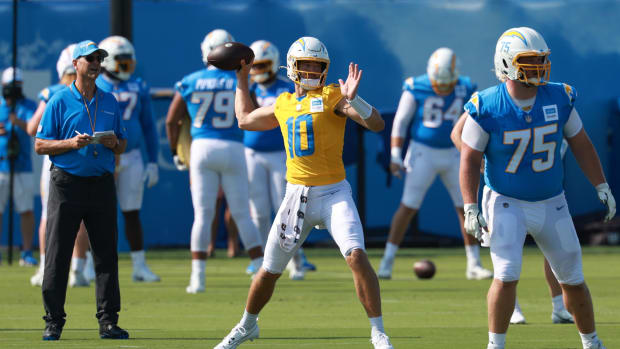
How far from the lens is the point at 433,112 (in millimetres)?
12430

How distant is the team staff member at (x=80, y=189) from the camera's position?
26.1 ft

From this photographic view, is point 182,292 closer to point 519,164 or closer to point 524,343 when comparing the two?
point 524,343

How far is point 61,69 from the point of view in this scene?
10867 mm

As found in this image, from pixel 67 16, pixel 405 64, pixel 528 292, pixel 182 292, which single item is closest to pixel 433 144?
pixel 528 292

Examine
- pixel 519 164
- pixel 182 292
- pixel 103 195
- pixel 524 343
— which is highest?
pixel 519 164

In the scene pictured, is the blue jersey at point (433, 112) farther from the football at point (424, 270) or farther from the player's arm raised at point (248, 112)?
the player's arm raised at point (248, 112)

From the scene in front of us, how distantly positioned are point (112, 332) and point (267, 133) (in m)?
4.60

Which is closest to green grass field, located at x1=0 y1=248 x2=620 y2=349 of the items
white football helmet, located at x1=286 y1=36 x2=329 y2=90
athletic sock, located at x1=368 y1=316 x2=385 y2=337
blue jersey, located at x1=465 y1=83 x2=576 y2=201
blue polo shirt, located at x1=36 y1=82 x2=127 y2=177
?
athletic sock, located at x1=368 y1=316 x2=385 y2=337

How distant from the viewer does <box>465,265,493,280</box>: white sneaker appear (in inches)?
494

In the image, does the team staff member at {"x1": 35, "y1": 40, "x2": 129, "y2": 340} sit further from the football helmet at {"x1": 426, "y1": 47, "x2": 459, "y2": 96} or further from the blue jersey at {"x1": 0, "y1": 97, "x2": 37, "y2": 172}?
the blue jersey at {"x1": 0, "y1": 97, "x2": 37, "y2": 172}

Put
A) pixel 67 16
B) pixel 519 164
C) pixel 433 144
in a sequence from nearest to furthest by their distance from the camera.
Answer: pixel 519 164 < pixel 433 144 < pixel 67 16

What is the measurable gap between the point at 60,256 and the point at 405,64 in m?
11.6

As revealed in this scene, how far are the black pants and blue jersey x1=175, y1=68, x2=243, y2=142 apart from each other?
2875mm

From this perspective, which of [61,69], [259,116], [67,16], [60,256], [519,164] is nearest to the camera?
[519,164]
